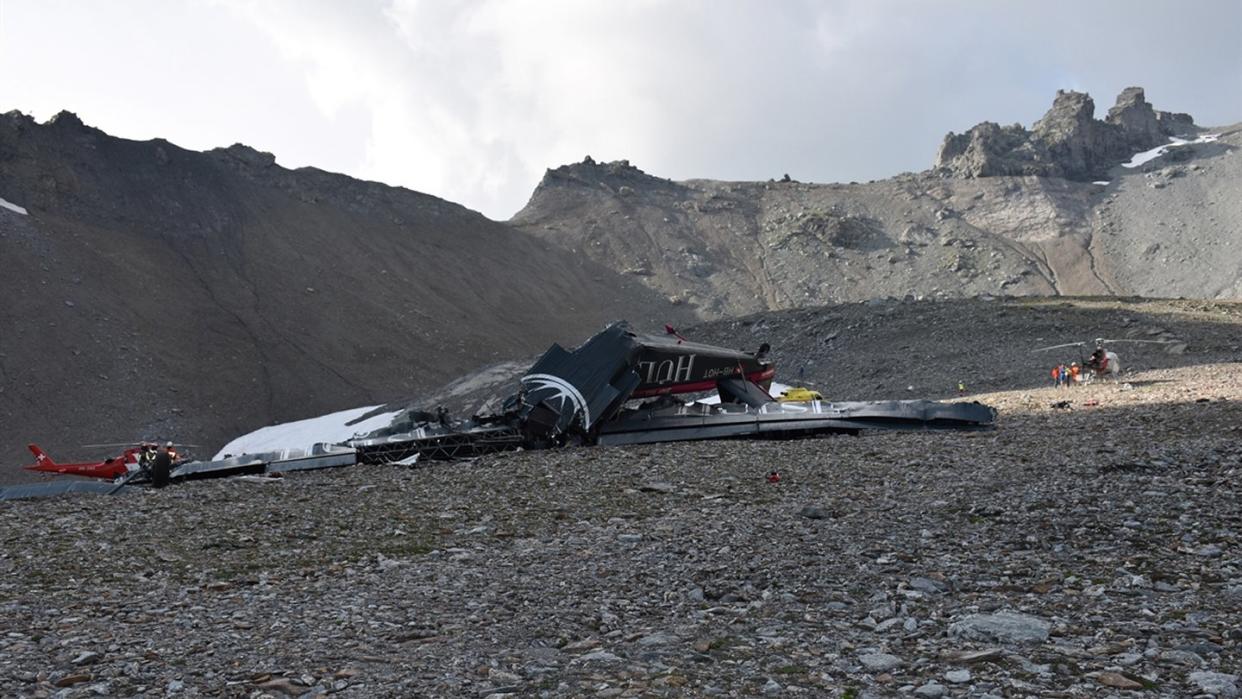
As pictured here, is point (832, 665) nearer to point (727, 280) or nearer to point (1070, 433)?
point (1070, 433)

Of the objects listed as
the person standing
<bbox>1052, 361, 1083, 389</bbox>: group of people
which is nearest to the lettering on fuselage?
the person standing

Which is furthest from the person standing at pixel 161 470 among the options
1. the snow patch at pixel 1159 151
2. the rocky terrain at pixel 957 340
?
the snow patch at pixel 1159 151

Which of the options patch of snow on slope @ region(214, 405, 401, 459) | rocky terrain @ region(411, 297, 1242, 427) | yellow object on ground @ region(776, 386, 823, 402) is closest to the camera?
yellow object on ground @ region(776, 386, 823, 402)

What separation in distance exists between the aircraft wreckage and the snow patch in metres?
97.3

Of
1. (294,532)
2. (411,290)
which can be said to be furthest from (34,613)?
(411,290)

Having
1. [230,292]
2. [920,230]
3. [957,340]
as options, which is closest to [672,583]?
[957,340]

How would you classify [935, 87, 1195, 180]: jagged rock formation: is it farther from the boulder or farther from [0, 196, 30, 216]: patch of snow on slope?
the boulder

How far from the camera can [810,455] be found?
1706cm

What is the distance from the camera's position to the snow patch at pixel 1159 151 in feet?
334

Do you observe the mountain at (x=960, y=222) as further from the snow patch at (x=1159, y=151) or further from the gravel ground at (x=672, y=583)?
the gravel ground at (x=672, y=583)

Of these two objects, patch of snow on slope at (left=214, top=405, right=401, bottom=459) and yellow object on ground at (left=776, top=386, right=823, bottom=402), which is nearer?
yellow object on ground at (left=776, top=386, right=823, bottom=402)

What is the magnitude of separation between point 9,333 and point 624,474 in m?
48.9

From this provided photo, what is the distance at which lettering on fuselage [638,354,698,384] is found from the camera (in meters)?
22.0

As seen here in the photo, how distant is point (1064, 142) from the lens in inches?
4050
